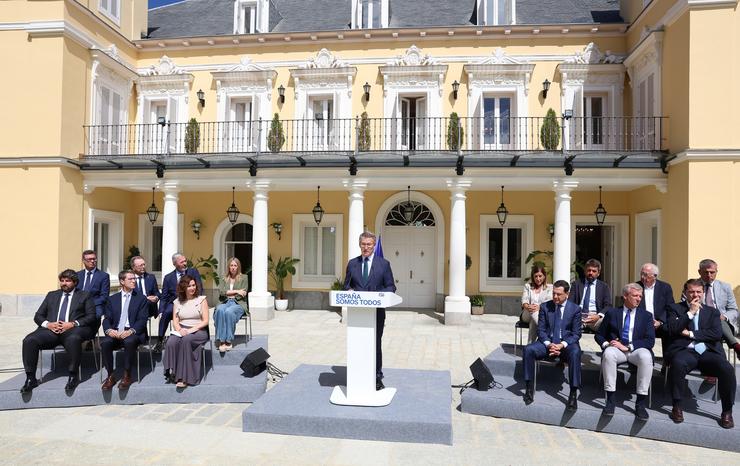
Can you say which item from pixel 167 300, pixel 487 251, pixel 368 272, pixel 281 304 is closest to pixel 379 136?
pixel 487 251

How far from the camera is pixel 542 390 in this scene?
19.2 feet

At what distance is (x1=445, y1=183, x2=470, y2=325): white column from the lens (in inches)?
468

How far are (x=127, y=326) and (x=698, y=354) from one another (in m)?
6.48

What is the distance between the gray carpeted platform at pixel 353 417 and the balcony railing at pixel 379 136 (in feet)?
A: 26.3

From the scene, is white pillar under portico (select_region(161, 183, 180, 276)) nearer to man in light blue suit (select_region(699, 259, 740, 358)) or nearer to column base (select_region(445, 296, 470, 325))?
column base (select_region(445, 296, 470, 325))

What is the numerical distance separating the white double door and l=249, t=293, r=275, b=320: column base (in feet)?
12.7

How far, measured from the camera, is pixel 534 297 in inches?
257

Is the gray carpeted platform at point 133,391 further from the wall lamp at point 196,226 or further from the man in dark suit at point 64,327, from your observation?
the wall lamp at point 196,226

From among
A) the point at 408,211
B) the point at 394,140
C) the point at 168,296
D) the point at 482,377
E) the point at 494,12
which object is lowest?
the point at 482,377

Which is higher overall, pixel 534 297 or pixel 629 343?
pixel 534 297

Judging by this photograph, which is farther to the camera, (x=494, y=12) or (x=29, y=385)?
(x=494, y=12)

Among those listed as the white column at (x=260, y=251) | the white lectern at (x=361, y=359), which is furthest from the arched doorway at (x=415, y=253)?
the white lectern at (x=361, y=359)

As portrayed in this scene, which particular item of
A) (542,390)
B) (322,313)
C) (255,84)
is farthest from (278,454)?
(255,84)

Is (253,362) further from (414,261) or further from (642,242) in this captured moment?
(642,242)
